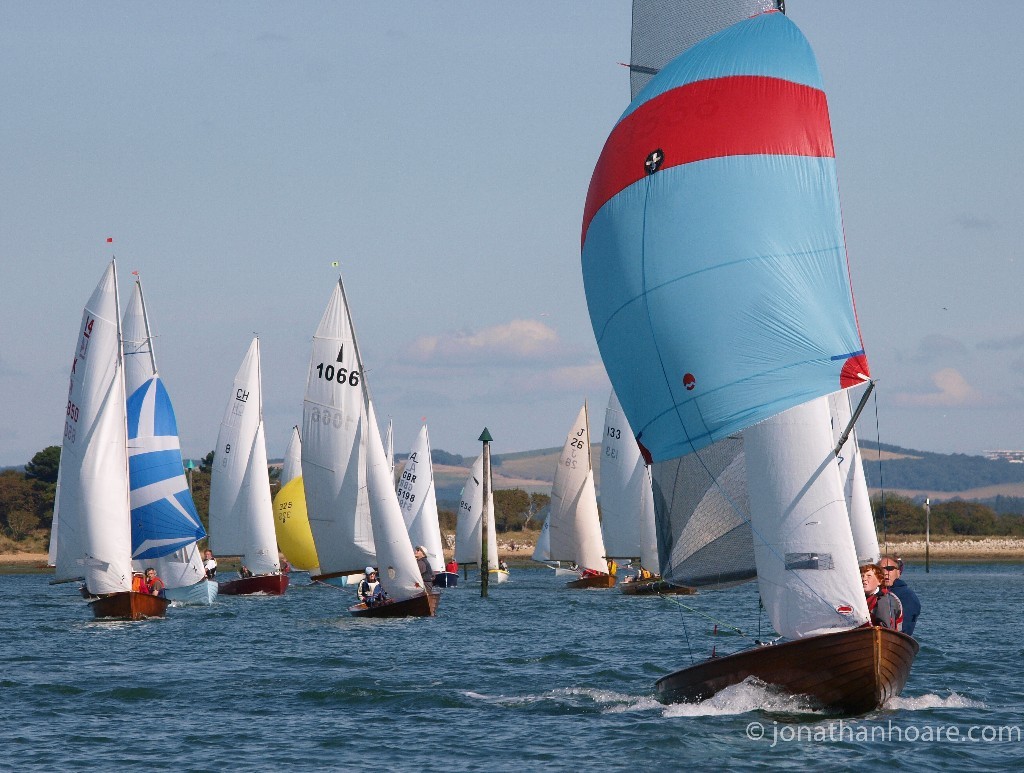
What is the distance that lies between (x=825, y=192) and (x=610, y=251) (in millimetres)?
2937

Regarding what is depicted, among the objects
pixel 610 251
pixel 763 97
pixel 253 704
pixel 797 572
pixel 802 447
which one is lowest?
pixel 253 704

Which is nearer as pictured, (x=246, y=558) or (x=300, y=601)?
(x=300, y=601)

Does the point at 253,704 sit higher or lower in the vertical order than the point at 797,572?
lower

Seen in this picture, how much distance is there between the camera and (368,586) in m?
41.0

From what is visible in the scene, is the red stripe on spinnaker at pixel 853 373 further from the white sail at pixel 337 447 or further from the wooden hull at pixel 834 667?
the white sail at pixel 337 447

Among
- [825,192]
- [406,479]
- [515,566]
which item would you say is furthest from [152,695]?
[515,566]

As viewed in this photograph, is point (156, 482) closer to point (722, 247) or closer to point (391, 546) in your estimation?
point (391, 546)

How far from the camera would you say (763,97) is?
18.8 m

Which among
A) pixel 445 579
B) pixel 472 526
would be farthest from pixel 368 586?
pixel 472 526

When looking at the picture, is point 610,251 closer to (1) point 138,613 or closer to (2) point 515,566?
(1) point 138,613

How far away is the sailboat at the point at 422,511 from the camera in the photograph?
65.2 m

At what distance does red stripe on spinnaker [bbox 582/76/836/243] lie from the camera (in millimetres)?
18594

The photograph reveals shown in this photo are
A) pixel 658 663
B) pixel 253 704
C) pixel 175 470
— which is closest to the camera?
pixel 253 704

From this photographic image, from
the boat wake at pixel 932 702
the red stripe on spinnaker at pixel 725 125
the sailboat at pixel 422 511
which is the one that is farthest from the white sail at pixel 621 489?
the red stripe on spinnaker at pixel 725 125
